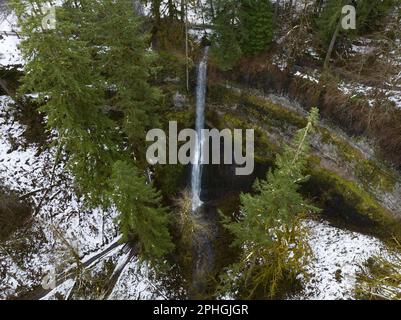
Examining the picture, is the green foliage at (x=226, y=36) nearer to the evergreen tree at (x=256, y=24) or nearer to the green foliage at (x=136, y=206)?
the evergreen tree at (x=256, y=24)

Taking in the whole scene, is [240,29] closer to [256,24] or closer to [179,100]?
[256,24]

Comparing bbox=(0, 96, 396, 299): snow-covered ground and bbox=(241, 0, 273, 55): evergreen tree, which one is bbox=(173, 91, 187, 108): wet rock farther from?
bbox=(0, 96, 396, 299): snow-covered ground

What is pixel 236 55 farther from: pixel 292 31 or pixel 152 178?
pixel 152 178

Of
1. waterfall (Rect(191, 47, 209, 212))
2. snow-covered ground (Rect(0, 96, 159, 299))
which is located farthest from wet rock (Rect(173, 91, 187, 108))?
snow-covered ground (Rect(0, 96, 159, 299))

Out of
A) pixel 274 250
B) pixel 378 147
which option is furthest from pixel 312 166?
pixel 274 250

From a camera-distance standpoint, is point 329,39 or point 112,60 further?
point 329,39

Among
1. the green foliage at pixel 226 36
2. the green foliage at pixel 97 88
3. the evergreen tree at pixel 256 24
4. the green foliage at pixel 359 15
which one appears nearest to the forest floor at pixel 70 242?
the green foliage at pixel 359 15
